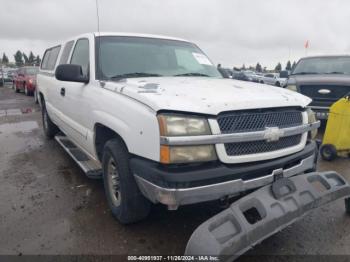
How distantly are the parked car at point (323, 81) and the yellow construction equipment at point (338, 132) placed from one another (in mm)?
2033

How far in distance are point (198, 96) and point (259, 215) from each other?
102 centimetres

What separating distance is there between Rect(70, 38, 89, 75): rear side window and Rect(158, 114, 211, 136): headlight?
1.87 metres

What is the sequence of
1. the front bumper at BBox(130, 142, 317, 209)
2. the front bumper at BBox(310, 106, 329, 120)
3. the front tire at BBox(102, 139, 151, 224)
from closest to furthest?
1. the front bumper at BBox(130, 142, 317, 209)
2. the front tire at BBox(102, 139, 151, 224)
3. the front bumper at BBox(310, 106, 329, 120)

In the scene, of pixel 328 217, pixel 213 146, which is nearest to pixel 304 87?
pixel 328 217

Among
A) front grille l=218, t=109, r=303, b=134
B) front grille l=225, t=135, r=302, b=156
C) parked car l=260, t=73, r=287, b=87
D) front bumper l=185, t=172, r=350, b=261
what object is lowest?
parked car l=260, t=73, r=287, b=87

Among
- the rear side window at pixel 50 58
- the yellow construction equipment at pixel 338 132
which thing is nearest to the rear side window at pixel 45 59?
the rear side window at pixel 50 58

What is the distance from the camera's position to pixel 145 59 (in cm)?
372

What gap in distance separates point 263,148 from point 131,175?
3.66 feet

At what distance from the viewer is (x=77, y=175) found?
14.7 feet

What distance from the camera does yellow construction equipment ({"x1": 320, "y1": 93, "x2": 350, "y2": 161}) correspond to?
A: 4.76m

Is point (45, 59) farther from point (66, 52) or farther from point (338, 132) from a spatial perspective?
point (338, 132)

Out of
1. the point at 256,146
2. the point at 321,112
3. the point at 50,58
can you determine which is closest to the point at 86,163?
the point at 256,146

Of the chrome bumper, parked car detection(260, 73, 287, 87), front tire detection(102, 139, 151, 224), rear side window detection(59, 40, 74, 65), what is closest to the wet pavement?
front tire detection(102, 139, 151, 224)

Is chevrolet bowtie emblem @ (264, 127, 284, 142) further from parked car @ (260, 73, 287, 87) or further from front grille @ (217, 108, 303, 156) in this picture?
parked car @ (260, 73, 287, 87)
